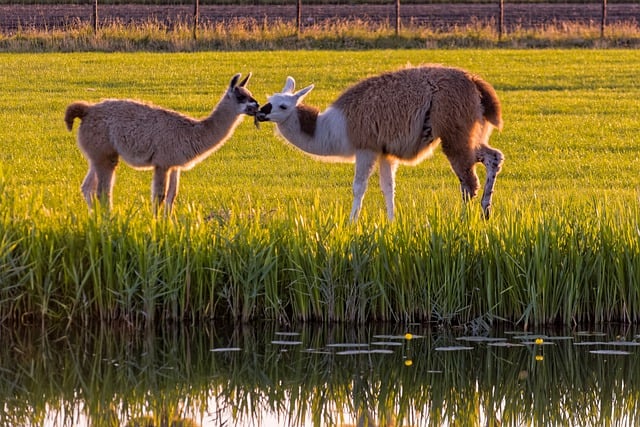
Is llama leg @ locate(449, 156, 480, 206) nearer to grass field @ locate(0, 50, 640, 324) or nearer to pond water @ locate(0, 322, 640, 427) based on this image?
grass field @ locate(0, 50, 640, 324)

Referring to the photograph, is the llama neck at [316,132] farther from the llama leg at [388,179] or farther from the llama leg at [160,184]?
the llama leg at [160,184]

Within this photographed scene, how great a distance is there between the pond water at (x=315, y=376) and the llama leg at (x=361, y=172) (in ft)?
9.79

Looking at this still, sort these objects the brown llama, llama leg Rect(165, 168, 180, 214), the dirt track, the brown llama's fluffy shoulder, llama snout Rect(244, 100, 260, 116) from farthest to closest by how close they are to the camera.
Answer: the dirt track < the brown llama's fluffy shoulder < llama snout Rect(244, 100, 260, 116) < llama leg Rect(165, 168, 180, 214) < the brown llama

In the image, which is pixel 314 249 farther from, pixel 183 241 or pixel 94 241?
pixel 94 241

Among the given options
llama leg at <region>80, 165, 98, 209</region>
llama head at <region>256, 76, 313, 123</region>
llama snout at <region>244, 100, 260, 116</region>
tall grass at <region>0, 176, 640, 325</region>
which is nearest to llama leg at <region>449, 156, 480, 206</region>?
llama head at <region>256, 76, 313, 123</region>

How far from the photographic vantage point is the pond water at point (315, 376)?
760 centimetres

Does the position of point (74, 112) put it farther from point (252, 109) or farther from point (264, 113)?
point (264, 113)

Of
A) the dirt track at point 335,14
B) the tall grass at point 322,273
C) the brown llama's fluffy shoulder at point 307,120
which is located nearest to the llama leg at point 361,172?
the brown llama's fluffy shoulder at point 307,120

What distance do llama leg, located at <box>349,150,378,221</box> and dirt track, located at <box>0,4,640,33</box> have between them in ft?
92.1

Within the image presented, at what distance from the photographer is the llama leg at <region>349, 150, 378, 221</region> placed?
12219mm

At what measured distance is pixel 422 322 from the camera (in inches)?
375

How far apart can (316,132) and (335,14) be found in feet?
108

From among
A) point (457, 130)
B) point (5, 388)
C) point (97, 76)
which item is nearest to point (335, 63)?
point (97, 76)

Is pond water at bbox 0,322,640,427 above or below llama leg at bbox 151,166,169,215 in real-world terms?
below
